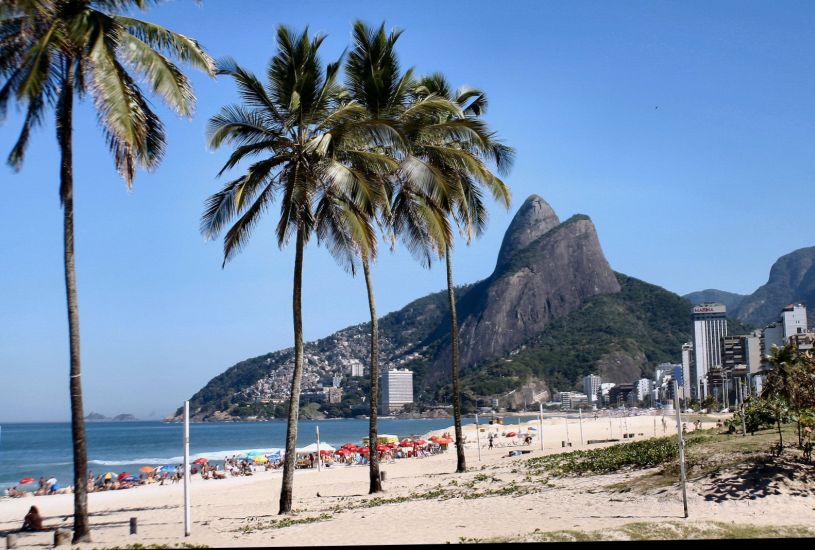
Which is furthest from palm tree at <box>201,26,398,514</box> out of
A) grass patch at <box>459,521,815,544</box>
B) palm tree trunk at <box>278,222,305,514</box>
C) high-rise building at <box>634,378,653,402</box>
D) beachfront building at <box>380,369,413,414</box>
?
beachfront building at <box>380,369,413,414</box>

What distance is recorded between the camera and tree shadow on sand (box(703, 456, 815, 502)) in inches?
464

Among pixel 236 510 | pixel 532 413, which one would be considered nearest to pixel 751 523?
pixel 236 510

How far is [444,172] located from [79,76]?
9.87 m

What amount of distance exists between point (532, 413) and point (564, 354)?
34547 millimetres

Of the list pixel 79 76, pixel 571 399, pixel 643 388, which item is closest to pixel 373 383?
pixel 79 76

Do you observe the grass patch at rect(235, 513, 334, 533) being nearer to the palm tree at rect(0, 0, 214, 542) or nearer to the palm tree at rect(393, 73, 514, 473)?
the palm tree at rect(0, 0, 214, 542)

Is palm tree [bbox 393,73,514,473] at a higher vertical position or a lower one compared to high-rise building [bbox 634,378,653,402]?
higher

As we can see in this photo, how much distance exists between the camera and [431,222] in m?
17.2

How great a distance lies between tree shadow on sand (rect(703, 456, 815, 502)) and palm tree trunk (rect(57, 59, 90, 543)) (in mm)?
8889

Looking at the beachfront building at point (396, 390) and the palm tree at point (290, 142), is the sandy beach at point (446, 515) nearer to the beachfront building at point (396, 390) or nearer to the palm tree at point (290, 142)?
the palm tree at point (290, 142)

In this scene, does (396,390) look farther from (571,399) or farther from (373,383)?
(373,383)

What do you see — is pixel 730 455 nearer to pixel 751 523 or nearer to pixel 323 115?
pixel 751 523

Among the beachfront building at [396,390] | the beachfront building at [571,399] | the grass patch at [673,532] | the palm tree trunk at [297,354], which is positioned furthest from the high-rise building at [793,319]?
the grass patch at [673,532]

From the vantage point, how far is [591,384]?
178000mm
